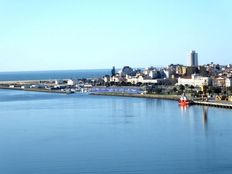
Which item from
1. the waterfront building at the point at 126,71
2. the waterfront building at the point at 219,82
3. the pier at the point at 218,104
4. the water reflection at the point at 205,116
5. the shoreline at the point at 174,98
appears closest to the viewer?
the water reflection at the point at 205,116

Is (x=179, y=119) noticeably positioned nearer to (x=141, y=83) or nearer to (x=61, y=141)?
(x=61, y=141)

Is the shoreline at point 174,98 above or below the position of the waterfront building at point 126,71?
below

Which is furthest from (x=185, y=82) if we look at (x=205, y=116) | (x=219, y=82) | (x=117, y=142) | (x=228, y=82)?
(x=117, y=142)

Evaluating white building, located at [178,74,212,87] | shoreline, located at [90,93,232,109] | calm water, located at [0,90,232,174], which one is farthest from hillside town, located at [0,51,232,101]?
calm water, located at [0,90,232,174]

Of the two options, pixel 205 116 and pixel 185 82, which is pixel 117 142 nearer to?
pixel 205 116

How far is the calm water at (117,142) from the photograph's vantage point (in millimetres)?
4750

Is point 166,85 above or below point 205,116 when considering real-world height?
above

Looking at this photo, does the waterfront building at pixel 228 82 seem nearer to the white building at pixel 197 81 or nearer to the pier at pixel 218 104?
the white building at pixel 197 81

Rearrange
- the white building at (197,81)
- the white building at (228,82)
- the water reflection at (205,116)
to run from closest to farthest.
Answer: the water reflection at (205,116), the white building at (228,82), the white building at (197,81)

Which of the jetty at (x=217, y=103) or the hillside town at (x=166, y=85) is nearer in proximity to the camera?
the jetty at (x=217, y=103)

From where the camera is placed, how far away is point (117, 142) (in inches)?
237

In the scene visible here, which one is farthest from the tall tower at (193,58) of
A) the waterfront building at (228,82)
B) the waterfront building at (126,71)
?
the waterfront building at (228,82)

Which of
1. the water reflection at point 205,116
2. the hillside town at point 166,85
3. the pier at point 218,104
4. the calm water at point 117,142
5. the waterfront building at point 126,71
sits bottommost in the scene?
the calm water at point 117,142

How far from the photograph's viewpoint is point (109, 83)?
19.8 meters
